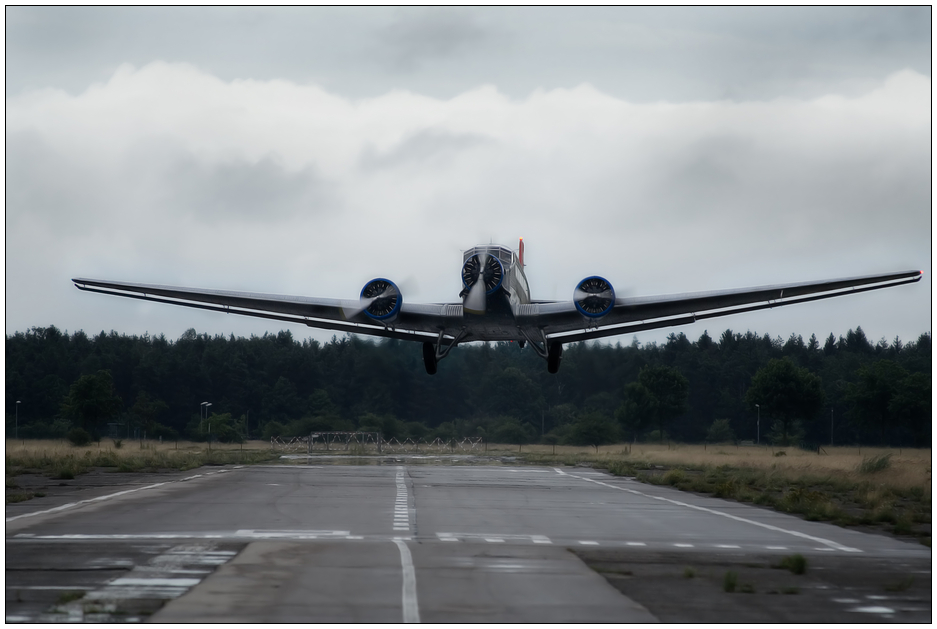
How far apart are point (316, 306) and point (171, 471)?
51.0ft

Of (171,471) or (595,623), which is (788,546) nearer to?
(595,623)

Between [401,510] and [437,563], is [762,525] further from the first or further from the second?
[437,563]

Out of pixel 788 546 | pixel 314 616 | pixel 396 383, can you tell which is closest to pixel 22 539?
pixel 314 616

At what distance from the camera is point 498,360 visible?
90938mm

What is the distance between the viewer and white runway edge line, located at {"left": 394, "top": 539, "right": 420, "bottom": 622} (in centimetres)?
946

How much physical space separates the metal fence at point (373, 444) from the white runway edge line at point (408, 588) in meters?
69.8

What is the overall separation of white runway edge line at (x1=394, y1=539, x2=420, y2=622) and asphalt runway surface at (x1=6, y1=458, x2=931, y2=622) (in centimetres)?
5

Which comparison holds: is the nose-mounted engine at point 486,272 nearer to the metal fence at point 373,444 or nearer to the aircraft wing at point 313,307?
the aircraft wing at point 313,307

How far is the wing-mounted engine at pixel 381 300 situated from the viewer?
3400 centimetres

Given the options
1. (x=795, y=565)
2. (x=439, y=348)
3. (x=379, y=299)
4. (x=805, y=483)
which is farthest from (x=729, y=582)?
(x=805, y=483)

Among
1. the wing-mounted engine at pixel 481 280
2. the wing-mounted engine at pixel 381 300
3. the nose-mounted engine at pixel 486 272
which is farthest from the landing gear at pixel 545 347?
the wing-mounted engine at pixel 381 300

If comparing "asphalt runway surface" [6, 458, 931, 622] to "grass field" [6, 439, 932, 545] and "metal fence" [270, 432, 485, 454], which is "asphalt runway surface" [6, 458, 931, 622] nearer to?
"grass field" [6, 439, 932, 545]

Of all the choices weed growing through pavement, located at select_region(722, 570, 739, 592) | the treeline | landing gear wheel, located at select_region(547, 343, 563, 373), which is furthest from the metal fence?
weed growing through pavement, located at select_region(722, 570, 739, 592)

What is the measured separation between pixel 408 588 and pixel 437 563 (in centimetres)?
235
